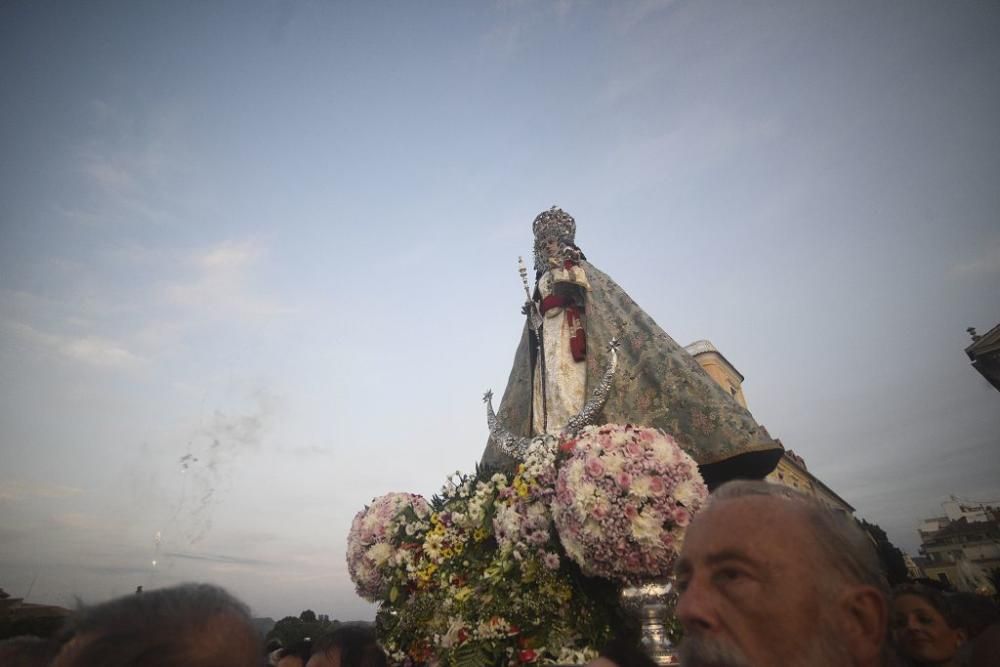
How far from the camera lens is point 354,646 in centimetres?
358

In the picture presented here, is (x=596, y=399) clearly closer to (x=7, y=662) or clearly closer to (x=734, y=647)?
(x=734, y=647)

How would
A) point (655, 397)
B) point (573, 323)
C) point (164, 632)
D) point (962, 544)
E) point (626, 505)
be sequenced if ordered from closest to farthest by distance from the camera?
point (164, 632) → point (626, 505) → point (655, 397) → point (573, 323) → point (962, 544)

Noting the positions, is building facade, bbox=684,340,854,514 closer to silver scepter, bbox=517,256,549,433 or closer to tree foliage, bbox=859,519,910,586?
tree foliage, bbox=859,519,910,586

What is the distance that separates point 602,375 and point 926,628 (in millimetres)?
3101

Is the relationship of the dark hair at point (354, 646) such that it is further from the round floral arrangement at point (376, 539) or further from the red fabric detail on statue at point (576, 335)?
the red fabric detail on statue at point (576, 335)

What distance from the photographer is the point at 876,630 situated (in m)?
1.38

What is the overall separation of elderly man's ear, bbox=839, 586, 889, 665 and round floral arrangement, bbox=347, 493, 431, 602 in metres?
2.99

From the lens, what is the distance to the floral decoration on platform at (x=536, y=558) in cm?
269

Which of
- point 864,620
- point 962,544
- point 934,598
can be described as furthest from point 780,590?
point 962,544

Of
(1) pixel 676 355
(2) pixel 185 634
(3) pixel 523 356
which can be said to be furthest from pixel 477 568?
(3) pixel 523 356

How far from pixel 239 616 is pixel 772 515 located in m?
1.77

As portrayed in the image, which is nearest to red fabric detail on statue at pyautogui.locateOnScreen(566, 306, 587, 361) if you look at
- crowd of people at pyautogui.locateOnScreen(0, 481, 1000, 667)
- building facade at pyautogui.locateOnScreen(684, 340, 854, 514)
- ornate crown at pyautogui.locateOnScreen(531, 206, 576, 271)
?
ornate crown at pyautogui.locateOnScreen(531, 206, 576, 271)

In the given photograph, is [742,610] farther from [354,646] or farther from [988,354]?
[988,354]

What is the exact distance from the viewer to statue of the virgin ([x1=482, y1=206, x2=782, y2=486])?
12.8 ft
